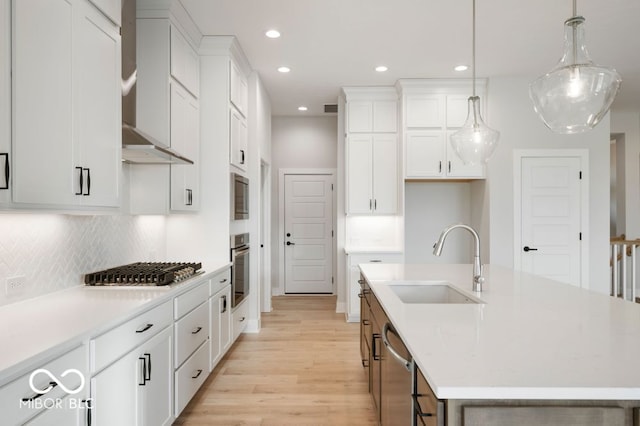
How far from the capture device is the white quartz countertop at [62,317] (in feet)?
4.11

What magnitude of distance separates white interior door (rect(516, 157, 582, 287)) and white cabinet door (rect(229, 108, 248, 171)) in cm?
327

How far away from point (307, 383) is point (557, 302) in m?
2.01

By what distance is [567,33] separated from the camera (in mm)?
1777

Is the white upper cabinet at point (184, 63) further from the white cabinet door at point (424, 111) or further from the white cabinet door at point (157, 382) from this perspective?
the white cabinet door at point (424, 111)

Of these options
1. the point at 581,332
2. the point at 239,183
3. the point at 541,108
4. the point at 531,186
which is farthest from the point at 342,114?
the point at 581,332

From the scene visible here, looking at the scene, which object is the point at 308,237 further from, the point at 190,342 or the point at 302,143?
the point at 190,342

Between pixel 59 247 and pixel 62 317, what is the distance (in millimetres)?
733

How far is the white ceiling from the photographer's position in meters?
3.16

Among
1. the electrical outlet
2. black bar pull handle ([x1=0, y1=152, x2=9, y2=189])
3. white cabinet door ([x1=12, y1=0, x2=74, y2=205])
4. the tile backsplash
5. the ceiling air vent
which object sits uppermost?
the ceiling air vent

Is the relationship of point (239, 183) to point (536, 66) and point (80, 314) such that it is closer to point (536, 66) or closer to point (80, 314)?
point (80, 314)

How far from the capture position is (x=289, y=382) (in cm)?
319

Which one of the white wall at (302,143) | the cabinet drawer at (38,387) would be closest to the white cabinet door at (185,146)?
the cabinet drawer at (38,387)

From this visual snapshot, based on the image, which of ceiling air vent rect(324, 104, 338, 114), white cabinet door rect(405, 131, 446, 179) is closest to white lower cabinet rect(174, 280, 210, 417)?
white cabinet door rect(405, 131, 446, 179)

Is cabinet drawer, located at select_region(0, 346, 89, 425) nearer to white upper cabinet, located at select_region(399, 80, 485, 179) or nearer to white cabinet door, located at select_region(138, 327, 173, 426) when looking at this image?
white cabinet door, located at select_region(138, 327, 173, 426)
